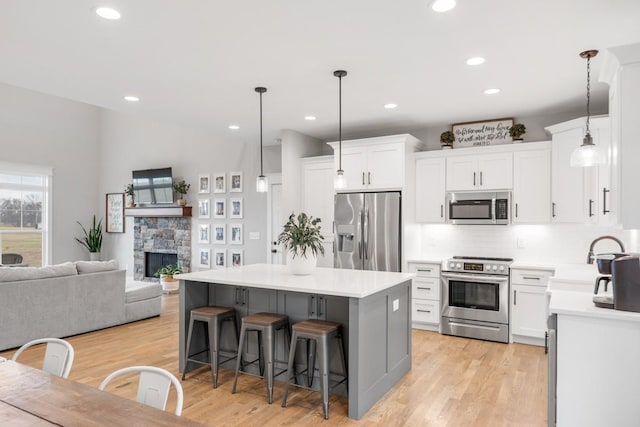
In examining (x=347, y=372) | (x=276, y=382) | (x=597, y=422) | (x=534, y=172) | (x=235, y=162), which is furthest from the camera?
(x=235, y=162)

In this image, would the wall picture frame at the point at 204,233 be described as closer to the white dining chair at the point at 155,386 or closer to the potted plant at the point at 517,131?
the potted plant at the point at 517,131

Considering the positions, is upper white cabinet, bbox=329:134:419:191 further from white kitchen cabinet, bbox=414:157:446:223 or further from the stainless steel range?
the stainless steel range

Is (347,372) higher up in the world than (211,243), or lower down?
lower down

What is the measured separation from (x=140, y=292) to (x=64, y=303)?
1.08 metres

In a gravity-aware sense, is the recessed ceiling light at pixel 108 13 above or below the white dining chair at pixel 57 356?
above

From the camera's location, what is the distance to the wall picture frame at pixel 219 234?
7.55 m

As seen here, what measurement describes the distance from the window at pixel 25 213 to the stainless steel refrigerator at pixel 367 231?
643 centimetres

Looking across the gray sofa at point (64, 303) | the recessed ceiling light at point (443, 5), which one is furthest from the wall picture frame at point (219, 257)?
the recessed ceiling light at point (443, 5)

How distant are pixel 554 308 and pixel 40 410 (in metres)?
2.50

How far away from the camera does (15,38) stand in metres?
2.91

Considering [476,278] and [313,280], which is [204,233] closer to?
[313,280]

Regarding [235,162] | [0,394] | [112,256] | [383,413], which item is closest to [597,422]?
[383,413]

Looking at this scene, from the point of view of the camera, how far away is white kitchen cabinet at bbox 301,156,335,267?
5828mm

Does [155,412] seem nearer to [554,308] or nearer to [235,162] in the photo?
[554,308]
